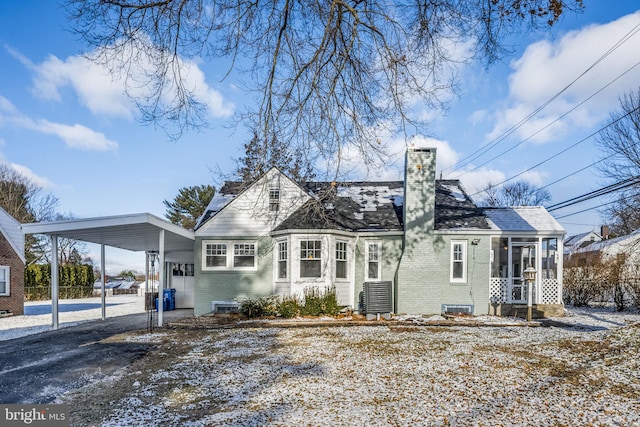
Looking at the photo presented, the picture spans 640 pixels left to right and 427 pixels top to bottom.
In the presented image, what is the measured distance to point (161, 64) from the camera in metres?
5.21

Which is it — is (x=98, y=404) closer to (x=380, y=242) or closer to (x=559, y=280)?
(x=380, y=242)

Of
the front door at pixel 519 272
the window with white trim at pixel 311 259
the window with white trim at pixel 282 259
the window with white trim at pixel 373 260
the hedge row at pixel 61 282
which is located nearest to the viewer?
the window with white trim at pixel 311 259

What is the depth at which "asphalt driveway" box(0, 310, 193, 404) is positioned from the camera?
5741 millimetres

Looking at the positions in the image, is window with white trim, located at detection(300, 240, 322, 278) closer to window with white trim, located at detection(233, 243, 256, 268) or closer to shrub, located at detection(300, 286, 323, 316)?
shrub, located at detection(300, 286, 323, 316)

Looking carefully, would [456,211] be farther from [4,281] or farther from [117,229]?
[4,281]

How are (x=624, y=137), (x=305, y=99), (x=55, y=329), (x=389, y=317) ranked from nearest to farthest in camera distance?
(x=305, y=99) < (x=55, y=329) < (x=389, y=317) < (x=624, y=137)

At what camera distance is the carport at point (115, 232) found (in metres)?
10.1

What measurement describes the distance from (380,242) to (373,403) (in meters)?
9.89

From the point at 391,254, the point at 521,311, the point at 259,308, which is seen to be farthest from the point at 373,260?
the point at 521,311

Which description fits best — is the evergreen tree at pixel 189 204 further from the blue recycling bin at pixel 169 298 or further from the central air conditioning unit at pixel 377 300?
the central air conditioning unit at pixel 377 300

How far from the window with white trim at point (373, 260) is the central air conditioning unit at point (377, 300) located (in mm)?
1710

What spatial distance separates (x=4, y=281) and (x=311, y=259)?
1327 centimetres

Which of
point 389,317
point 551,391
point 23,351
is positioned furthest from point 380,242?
point 23,351

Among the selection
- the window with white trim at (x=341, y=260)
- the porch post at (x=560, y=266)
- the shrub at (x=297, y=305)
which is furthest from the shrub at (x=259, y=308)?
the porch post at (x=560, y=266)
